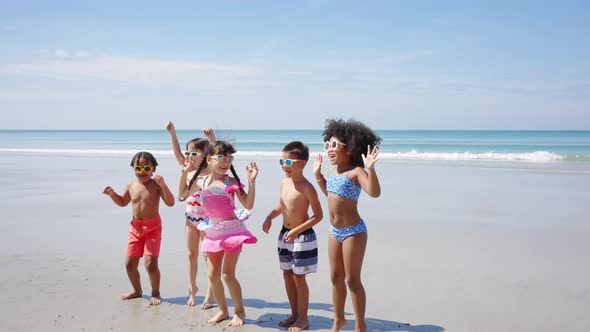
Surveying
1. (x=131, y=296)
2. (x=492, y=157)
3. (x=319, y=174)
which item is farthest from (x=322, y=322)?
(x=492, y=157)

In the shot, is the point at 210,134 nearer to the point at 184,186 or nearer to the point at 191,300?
the point at 184,186

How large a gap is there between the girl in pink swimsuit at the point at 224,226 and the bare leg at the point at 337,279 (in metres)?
0.81

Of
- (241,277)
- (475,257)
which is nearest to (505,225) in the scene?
(475,257)

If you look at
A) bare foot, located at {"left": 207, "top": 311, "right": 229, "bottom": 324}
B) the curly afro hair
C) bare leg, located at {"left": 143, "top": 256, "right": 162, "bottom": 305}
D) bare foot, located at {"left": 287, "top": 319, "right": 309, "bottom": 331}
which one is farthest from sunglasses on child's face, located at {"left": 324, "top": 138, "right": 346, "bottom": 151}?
bare leg, located at {"left": 143, "top": 256, "right": 162, "bottom": 305}

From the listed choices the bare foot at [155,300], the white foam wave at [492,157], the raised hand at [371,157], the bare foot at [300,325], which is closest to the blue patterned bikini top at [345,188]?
the raised hand at [371,157]

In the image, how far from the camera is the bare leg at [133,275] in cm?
534

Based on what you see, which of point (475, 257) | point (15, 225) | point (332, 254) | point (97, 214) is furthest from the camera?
point (97, 214)

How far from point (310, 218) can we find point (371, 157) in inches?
31.9

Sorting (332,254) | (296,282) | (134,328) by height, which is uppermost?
(332,254)

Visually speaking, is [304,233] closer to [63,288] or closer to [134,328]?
[134,328]

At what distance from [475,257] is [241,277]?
3.06 m

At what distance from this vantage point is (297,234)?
4.59m

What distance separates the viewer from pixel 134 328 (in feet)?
15.0

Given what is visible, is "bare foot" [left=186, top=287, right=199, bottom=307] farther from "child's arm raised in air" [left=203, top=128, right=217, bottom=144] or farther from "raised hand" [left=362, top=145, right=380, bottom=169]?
"raised hand" [left=362, top=145, right=380, bottom=169]
